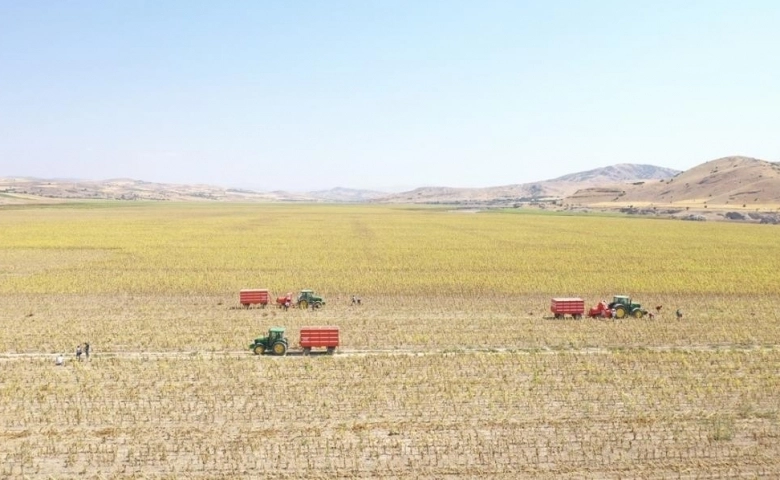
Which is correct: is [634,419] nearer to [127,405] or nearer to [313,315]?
[127,405]

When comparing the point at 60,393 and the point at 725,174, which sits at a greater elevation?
the point at 725,174

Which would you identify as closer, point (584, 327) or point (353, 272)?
point (584, 327)

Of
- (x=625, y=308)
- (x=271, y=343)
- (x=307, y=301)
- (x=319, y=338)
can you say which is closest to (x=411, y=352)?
(x=319, y=338)

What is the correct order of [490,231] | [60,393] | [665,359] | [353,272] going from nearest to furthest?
[60,393]
[665,359]
[353,272]
[490,231]

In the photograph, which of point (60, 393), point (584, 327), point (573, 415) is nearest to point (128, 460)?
point (60, 393)

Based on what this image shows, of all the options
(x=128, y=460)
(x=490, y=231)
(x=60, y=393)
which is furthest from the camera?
(x=490, y=231)

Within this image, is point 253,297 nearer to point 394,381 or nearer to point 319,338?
point 319,338

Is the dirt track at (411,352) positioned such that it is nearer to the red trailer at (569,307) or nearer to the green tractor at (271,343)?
the green tractor at (271,343)
